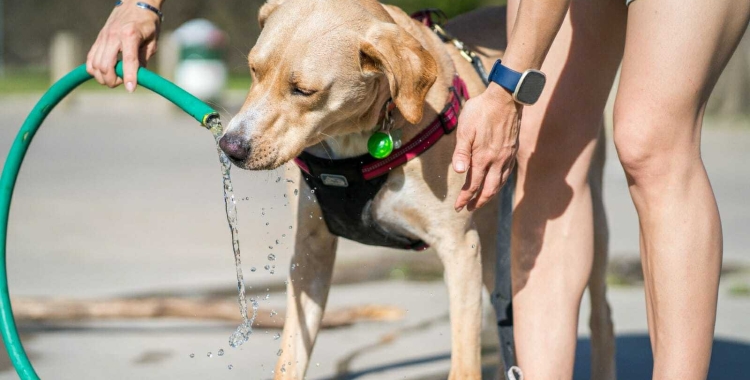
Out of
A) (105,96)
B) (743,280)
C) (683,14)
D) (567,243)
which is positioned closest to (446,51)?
(567,243)

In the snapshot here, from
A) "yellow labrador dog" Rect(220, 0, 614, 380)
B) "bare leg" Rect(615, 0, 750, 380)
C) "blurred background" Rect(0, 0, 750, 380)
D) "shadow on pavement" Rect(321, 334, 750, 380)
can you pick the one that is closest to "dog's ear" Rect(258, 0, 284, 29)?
"yellow labrador dog" Rect(220, 0, 614, 380)

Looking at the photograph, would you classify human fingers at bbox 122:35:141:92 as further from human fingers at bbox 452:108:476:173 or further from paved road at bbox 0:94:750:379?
human fingers at bbox 452:108:476:173

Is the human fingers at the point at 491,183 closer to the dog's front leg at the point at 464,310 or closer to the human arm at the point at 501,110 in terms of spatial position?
the human arm at the point at 501,110

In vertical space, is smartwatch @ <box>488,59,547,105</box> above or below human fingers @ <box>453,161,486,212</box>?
above

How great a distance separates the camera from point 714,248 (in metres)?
2.46

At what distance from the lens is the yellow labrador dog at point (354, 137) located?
2.80 meters

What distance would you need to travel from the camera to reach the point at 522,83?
8.06 ft

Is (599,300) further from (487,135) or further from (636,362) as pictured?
(487,135)

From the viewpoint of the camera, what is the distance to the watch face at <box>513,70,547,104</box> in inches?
96.8

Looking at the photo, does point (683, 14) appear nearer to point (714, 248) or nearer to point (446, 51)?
point (714, 248)

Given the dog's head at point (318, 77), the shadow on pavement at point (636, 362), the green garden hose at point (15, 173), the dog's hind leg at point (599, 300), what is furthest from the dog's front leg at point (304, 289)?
the dog's hind leg at point (599, 300)

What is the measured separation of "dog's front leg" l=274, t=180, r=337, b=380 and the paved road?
0.31 meters

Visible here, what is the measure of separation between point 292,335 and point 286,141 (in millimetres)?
796

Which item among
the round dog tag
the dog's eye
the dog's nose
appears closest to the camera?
the dog's nose
